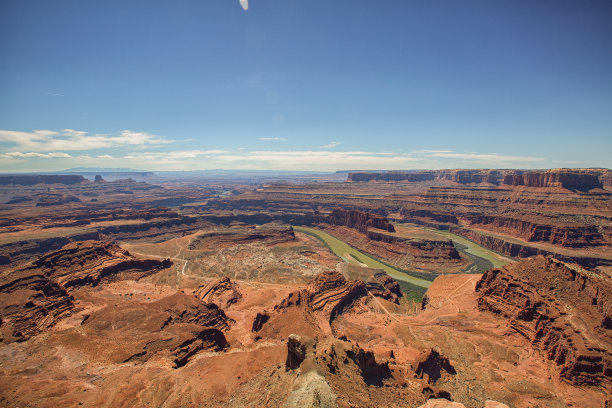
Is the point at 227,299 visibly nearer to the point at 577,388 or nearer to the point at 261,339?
the point at 261,339

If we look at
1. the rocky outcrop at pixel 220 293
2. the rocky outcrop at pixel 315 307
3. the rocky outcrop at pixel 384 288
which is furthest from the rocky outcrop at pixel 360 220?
the rocky outcrop at pixel 220 293

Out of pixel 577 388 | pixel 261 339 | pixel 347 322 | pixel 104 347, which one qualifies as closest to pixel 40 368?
pixel 104 347

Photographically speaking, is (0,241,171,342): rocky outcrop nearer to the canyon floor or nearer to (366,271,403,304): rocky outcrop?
the canyon floor

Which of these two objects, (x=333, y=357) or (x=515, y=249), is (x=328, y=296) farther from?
(x=515, y=249)

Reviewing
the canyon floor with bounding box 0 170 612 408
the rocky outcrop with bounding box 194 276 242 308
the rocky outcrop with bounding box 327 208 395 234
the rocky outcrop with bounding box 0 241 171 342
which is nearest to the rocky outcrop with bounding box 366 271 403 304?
the canyon floor with bounding box 0 170 612 408

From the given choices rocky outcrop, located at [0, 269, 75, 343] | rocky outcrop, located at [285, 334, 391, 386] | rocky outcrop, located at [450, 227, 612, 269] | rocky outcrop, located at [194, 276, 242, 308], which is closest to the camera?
rocky outcrop, located at [285, 334, 391, 386]

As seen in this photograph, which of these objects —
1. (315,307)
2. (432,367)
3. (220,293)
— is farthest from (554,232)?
(220,293)
